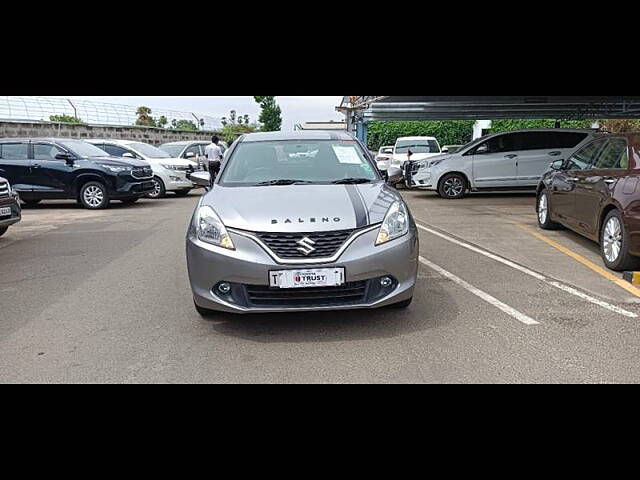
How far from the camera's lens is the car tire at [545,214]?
8.73m

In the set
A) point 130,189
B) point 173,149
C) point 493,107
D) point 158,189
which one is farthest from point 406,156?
point 130,189

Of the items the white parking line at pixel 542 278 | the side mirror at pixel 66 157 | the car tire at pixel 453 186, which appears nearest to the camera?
the white parking line at pixel 542 278

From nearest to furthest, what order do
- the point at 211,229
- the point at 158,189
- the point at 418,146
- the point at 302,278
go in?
the point at 302,278 < the point at 211,229 < the point at 158,189 < the point at 418,146

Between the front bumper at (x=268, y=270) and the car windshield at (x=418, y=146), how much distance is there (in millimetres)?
14579

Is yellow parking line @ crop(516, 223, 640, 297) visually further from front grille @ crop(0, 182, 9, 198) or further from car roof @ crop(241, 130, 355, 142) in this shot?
front grille @ crop(0, 182, 9, 198)

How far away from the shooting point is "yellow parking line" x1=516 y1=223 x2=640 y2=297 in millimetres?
5617

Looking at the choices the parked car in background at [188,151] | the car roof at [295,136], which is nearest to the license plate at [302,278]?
the car roof at [295,136]

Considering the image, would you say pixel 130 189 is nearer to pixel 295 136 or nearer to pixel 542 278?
pixel 295 136

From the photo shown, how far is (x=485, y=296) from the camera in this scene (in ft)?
17.5

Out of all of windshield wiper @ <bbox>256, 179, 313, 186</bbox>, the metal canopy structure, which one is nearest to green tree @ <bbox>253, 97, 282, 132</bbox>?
the metal canopy structure

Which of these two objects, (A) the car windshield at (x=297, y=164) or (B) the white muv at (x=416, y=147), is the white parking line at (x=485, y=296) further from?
(B) the white muv at (x=416, y=147)

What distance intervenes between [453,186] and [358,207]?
1009 cm

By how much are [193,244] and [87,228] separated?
6.42 meters
